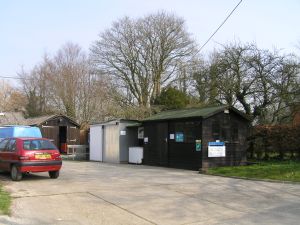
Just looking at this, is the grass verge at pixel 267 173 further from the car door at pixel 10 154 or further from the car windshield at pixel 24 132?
the car windshield at pixel 24 132

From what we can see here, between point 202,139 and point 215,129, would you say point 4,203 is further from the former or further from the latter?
point 215,129

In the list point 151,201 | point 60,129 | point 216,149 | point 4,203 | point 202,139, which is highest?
point 60,129

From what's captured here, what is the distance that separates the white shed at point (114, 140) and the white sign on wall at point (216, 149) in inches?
293

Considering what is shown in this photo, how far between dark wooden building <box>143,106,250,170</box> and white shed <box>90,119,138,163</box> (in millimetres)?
3749

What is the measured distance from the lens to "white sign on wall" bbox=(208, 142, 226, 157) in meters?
20.6

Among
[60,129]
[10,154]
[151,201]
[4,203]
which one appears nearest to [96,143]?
[10,154]

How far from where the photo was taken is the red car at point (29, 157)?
1528 cm

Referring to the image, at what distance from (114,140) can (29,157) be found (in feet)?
40.1

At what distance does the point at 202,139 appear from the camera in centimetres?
2045

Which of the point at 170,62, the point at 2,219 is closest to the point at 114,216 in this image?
the point at 2,219

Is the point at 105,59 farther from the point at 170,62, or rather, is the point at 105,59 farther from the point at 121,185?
the point at 121,185

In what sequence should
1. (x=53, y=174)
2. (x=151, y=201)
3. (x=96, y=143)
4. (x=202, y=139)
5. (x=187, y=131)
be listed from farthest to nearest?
(x=96, y=143), (x=187, y=131), (x=202, y=139), (x=53, y=174), (x=151, y=201)

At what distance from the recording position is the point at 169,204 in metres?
10.9

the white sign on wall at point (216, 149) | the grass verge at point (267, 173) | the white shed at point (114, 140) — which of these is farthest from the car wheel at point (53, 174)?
the white shed at point (114, 140)
